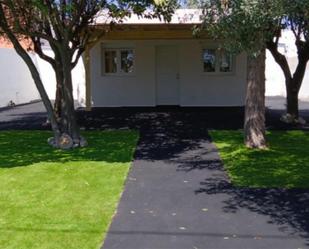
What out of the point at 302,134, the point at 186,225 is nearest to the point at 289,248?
the point at 186,225

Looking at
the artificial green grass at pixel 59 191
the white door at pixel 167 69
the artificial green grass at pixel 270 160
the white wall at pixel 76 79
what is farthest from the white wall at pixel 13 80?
the artificial green grass at pixel 270 160

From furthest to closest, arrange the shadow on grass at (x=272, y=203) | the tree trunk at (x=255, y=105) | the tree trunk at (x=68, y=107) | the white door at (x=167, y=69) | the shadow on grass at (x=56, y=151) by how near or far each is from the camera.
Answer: the white door at (x=167, y=69)
the tree trunk at (x=68, y=107)
the tree trunk at (x=255, y=105)
the shadow on grass at (x=56, y=151)
the shadow on grass at (x=272, y=203)

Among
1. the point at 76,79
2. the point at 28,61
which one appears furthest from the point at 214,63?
the point at 28,61

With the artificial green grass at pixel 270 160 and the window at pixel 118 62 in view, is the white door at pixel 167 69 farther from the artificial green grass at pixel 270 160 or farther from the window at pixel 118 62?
the artificial green grass at pixel 270 160

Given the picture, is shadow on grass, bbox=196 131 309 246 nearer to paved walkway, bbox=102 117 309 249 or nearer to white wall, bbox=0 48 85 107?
paved walkway, bbox=102 117 309 249

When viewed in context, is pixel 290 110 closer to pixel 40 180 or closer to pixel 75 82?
pixel 40 180

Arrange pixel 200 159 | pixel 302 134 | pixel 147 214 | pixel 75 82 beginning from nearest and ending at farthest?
pixel 147 214, pixel 200 159, pixel 302 134, pixel 75 82

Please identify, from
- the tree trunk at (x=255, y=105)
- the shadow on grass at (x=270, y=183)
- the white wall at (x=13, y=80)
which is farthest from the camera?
the white wall at (x=13, y=80)

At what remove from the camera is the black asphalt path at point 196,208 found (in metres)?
5.09

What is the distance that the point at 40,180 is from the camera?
7711mm

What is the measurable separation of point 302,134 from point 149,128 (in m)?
3.97

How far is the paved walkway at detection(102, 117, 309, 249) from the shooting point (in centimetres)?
507

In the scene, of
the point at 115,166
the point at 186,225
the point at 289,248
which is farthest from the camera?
the point at 115,166

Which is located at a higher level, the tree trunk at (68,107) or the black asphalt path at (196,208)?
the tree trunk at (68,107)
